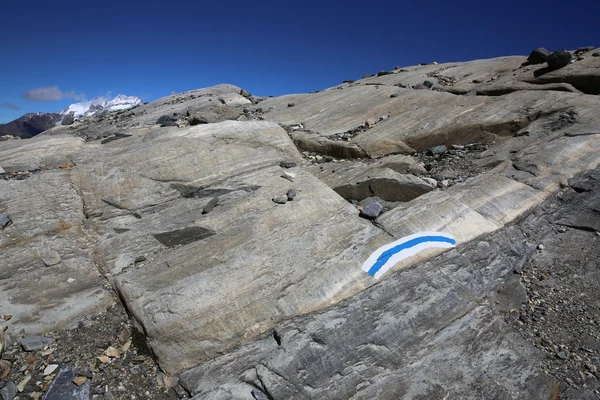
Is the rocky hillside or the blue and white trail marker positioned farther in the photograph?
the blue and white trail marker

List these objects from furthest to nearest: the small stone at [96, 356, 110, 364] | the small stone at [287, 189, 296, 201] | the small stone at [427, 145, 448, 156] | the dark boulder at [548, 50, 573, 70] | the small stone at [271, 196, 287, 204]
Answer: the dark boulder at [548, 50, 573, 70] → the small stone at [427, 145, 448, 156] → the small stone at [287, 189, 296, 201] → the small stone at [271, 196, 287, 204] → the small stone at [96, 356, 110, 364]

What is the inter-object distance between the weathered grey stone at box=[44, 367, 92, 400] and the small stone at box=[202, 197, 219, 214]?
3.30 m

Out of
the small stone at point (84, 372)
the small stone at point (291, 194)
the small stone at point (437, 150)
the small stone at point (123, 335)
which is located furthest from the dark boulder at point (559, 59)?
the small stone at point (84, 372)

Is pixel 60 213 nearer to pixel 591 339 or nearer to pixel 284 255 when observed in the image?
pixel 284 255

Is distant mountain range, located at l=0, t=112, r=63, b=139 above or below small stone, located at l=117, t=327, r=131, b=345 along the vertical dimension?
above

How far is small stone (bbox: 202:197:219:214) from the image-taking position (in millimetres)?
6852

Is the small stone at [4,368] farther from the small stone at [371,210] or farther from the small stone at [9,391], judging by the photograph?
the small stone at [371,210]

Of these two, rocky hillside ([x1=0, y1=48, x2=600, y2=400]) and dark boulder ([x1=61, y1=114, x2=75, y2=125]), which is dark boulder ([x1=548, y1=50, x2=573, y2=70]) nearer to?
rocky hillside ([x1=0, y1=48, x2=600, y2=400])

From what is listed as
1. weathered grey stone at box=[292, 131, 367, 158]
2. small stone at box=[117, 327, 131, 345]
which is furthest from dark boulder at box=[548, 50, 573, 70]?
small stone at box=[117, 327, 131, 345]

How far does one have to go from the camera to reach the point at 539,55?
40.0 ft

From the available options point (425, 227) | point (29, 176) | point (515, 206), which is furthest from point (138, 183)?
point (515, 206)

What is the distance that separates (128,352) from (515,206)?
7.09 meters

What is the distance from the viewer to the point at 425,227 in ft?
20.0

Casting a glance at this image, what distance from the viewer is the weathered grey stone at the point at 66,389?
4281mm
